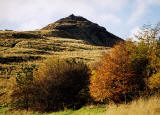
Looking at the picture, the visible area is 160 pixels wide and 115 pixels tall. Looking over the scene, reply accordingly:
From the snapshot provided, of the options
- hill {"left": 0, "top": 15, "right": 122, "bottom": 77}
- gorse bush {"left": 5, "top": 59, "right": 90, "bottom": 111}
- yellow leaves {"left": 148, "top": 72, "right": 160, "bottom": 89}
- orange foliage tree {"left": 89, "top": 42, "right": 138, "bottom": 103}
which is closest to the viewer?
yellow leaves {"left": 148, "top": 72, "right": 160, "bottom": 89}

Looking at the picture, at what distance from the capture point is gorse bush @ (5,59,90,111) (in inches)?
948

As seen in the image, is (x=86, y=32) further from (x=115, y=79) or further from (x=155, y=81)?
(x=155, y=81)

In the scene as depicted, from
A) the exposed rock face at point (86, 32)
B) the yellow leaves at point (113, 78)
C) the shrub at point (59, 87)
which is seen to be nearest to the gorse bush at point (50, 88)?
the shrub at point (59, 87)

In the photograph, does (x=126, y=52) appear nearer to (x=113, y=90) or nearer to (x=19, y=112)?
(x=113, y=90)

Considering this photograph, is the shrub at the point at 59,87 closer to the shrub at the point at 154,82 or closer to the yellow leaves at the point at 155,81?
the shrub at the point at 154,82

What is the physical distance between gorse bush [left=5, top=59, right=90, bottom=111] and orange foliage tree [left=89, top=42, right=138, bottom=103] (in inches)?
115

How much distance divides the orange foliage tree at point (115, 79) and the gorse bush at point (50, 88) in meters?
2.92

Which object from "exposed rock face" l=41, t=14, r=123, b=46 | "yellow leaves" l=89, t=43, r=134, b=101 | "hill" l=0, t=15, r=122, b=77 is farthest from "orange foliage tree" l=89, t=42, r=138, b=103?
"exposed rock face" l=41, t=14, r=123, b=46

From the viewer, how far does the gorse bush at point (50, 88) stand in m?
24.1

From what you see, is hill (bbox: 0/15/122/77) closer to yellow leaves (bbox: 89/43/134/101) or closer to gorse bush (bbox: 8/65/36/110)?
gorse bush (bbox: 8/65/36/110)

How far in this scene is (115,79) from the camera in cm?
2086

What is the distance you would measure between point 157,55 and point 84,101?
1137 centimetres

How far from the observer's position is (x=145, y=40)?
21781 mm

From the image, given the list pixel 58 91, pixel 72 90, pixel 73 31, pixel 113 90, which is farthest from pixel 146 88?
pixel 73 31
